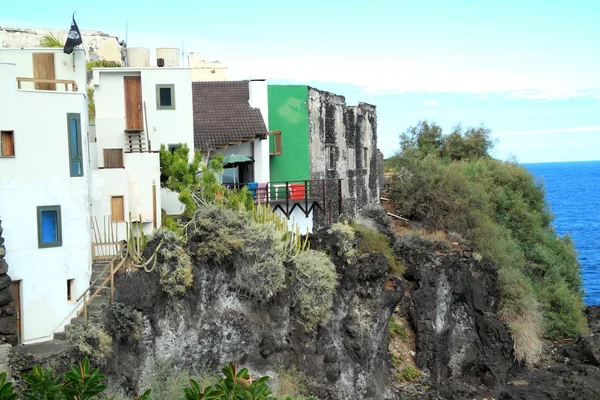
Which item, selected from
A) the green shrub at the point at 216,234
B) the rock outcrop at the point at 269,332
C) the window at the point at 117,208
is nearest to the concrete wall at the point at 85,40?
the window at the point at 117,208

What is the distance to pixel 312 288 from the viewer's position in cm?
3067

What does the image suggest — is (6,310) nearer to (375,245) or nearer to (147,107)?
(147,107)

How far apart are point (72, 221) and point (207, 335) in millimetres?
6429

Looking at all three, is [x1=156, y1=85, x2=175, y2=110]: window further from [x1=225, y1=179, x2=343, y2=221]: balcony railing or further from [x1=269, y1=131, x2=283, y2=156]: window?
[x1=269, y1=131, x2=283, y2=156]: window

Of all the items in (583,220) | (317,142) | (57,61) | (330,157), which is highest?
(57,61)

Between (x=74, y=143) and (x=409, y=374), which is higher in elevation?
(x=74, y=143)

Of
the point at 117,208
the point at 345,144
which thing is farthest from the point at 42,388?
the point at 345,144

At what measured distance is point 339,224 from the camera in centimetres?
3344

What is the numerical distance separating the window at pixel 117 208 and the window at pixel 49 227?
4096 millimetres

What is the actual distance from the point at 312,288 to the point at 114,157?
955 centimetres

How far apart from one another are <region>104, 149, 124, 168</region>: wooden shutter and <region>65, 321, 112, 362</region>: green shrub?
951cm

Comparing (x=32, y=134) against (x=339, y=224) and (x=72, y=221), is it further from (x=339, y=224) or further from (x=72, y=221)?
(x=339, y=224)

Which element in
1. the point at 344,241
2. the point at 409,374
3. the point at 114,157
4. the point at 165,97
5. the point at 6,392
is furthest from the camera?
the point at 409,374

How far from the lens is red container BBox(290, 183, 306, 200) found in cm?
3497
